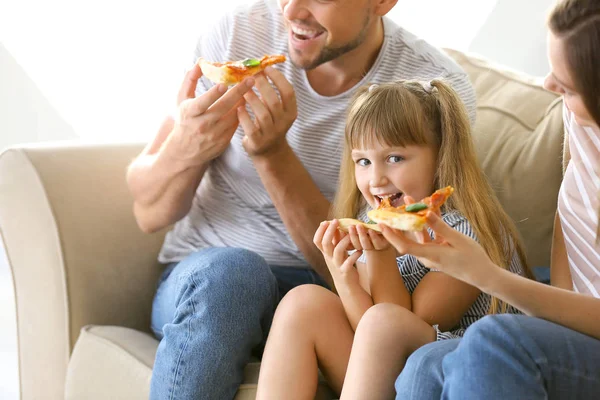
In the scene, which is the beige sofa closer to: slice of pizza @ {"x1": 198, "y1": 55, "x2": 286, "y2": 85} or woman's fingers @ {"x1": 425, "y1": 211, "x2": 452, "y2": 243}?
slice of pizza @ {"x1": 198, "y1": 55, "x2": 286, "y2": 85}

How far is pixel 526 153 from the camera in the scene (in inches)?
74.2

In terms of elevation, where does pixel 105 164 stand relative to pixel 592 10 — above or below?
below

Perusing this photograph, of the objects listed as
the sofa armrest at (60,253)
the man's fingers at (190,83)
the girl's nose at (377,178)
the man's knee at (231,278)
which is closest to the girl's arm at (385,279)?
the girl's nose at (377,178)

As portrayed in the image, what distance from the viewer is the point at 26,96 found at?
2.93 metres

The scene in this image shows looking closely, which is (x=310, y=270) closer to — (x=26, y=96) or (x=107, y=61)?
(x=107, y=61)

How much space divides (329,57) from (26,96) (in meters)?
1.54

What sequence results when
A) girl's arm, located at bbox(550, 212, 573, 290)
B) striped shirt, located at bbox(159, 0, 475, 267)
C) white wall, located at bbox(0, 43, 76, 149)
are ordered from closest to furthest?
girl's arm, located at bbox(550, 212, 573, 290)
striped shirt, located at bbox(159, 0, 475, 267)
white wall, located at bbox(0, 43, 76, 149)

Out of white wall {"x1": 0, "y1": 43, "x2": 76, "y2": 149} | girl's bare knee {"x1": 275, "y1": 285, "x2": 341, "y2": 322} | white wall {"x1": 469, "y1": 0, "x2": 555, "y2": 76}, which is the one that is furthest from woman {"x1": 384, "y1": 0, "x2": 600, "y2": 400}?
white wall {"x1": 0, "y1": 43, "x2": 76, "y2": 149}

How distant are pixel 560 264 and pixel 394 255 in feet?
1.01

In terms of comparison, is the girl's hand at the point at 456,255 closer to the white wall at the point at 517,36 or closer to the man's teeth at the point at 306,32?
the man's teeth at the point at 306,32

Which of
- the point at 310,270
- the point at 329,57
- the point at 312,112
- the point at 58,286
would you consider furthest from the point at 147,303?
the point at 329,57

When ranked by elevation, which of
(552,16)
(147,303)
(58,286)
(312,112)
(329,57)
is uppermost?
(552,16)

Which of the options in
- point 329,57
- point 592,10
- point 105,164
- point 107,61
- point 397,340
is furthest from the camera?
point 107,61

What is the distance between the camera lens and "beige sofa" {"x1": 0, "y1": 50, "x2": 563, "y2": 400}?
183cm
